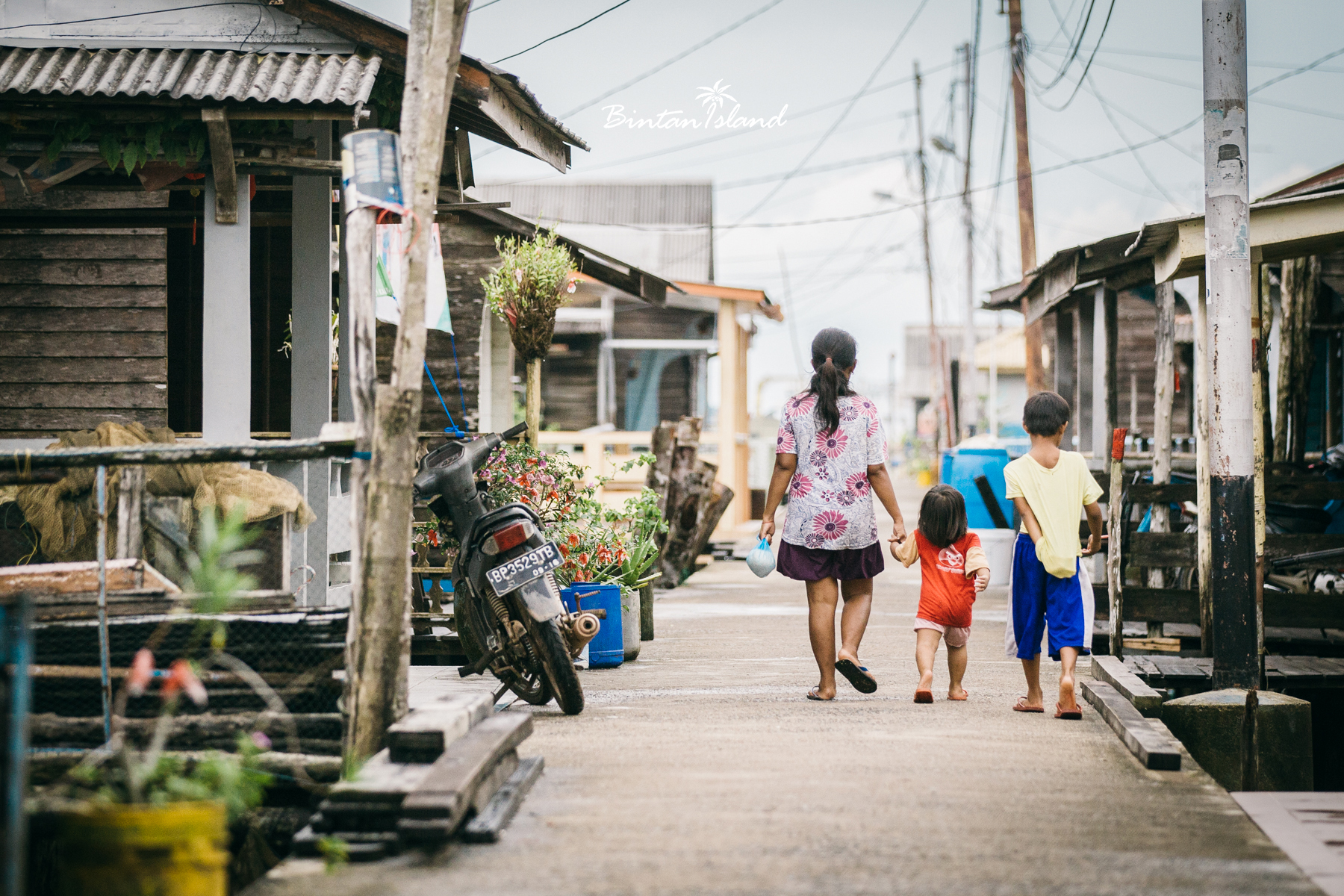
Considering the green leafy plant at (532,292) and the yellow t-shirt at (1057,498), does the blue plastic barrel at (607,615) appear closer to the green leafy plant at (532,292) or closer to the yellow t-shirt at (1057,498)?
the green leafy plant at (532,292)

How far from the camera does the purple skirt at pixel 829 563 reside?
20.0 ft

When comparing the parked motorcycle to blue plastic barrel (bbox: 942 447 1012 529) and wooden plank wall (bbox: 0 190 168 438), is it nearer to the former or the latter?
wooden plank wall (bbox: 0 190 168 438)

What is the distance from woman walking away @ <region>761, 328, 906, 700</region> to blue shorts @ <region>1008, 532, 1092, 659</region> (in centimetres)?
65

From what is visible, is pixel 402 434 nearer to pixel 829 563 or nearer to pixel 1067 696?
pixel 829 563

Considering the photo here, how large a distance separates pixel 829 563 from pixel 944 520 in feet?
2.06

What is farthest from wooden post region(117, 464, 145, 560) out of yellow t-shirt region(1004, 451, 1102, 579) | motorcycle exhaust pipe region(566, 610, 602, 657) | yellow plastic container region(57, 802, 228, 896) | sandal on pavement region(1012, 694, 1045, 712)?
sandal on pavement region(1012, 694, 1045, 712)

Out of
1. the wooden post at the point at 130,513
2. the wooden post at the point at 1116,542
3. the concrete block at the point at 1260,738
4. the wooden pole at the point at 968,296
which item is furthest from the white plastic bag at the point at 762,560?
the wooden pole at the point at 968,296

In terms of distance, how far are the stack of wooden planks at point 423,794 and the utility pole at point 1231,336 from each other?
3779 millimetres

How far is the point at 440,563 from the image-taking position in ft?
30.0

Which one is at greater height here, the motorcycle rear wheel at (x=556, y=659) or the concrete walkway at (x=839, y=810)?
the motorcycle rear wheel at (x=556, y=659)

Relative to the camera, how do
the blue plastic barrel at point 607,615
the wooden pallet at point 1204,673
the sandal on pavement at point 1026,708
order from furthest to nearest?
the blue plastic barrel at point 607,615
the wooden pallet at point 1204,673
the sandal on pavement at point 1026,708

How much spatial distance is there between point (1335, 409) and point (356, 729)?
1275 cm

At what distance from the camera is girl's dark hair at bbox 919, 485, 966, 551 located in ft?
20.1

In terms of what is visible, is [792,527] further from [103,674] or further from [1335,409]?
[1335,409]
